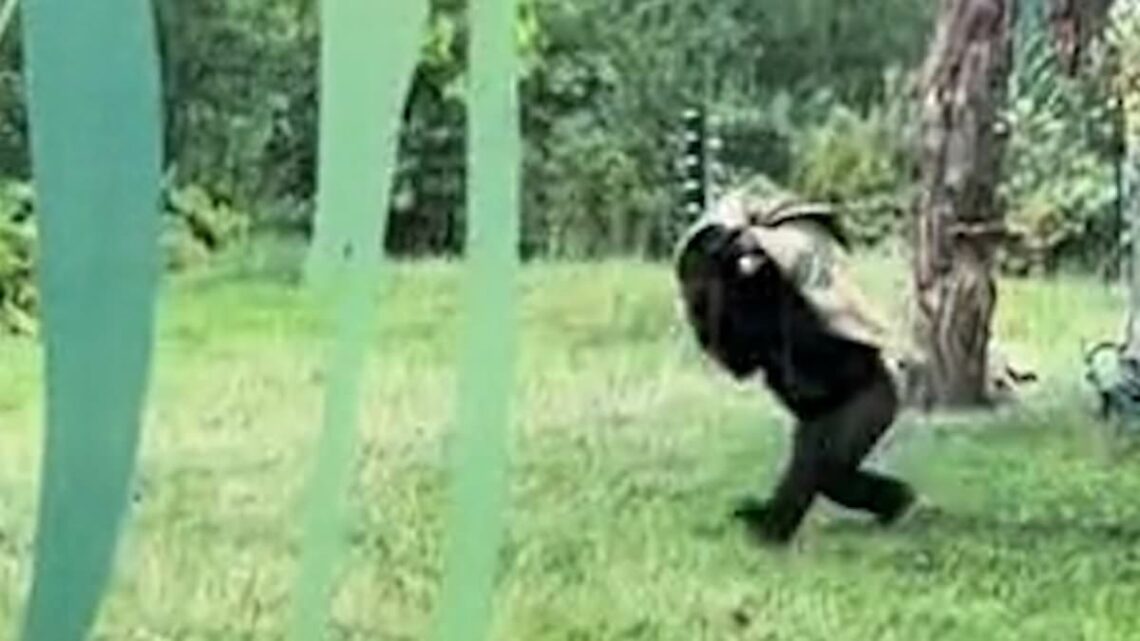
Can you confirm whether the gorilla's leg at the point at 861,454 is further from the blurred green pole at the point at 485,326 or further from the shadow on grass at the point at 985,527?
the blurred green pole at the point at 485,326

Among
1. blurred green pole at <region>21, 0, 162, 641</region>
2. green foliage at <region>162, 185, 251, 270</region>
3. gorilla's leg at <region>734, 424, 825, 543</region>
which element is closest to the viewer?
blurred green pole at <region>21, 0, 162, 641</region>

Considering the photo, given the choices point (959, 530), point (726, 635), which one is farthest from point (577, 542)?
point (959, 530)

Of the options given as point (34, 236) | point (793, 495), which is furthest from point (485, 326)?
point (793, 495)

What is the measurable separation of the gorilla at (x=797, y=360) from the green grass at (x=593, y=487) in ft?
0.04

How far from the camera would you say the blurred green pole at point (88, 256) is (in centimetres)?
121

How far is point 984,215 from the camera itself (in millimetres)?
1556

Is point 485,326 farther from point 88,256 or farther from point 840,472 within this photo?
point 840,472

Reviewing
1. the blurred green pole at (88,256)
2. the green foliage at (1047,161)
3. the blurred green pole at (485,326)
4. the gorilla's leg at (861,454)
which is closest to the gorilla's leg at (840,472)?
the gorilla's leg at (861,454)

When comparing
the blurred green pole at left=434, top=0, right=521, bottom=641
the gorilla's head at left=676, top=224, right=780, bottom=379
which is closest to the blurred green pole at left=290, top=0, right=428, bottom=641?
the blurred green pole at left=434, top=0, right=521, bottom=641

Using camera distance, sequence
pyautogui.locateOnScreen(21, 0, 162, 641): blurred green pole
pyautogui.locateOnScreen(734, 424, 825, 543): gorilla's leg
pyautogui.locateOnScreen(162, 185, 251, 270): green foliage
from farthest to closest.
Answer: pyautogui.locateOnScreen(734, 424, 825, 543): gorilla's leg < pyautogui.locateOnScreen(162, 185, 251, 270): green foliage < pyautogui.locateOnScreen(21, 0, 162, 641): blurred green pole

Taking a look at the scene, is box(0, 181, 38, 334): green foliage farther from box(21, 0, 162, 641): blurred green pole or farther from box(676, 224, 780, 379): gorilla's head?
box(676, 224, 780, 379): gorilla's head

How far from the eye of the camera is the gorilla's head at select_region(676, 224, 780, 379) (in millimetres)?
1494

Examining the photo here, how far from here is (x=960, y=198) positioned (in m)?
1.54

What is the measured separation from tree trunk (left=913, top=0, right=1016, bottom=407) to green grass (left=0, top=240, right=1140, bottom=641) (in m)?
0.02
